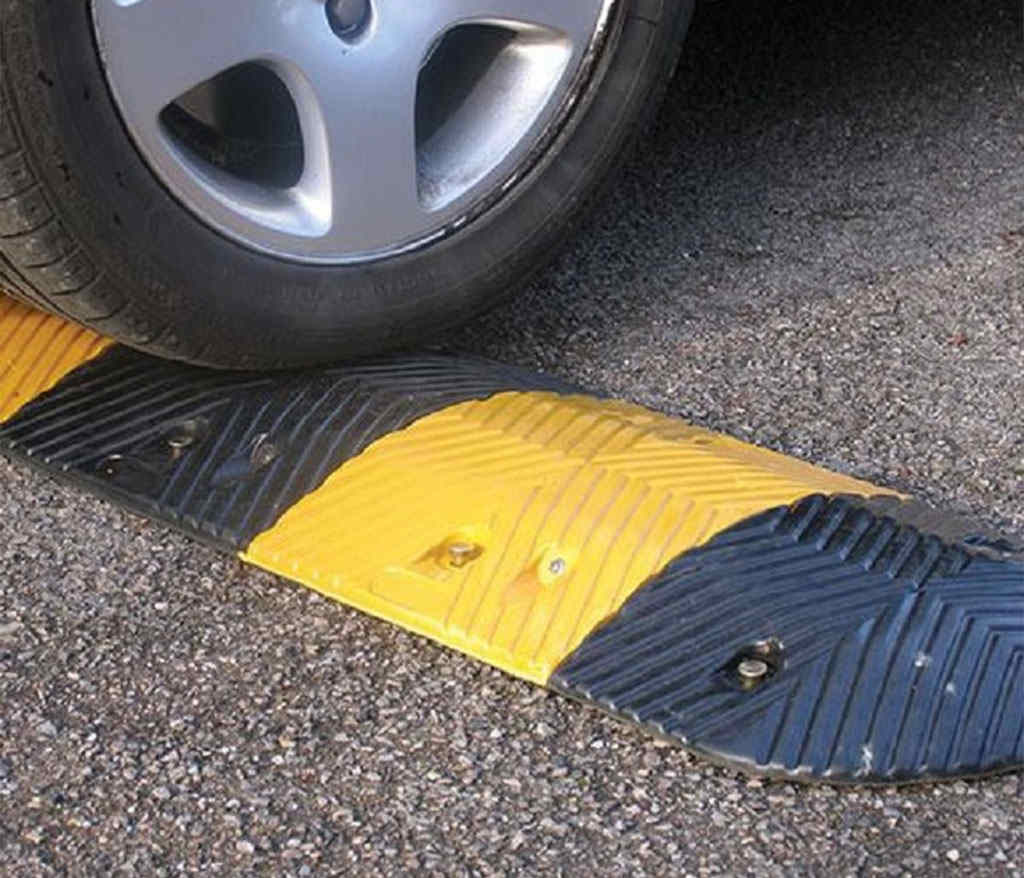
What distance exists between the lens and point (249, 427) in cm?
284

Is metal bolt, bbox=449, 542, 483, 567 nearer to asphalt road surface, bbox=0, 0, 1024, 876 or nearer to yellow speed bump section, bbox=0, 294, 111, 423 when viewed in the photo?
asphalt road surface, bbox=0, 0, 1024, 876

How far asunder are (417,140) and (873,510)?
80cm

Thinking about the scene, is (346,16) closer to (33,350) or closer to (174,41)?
(174,41)

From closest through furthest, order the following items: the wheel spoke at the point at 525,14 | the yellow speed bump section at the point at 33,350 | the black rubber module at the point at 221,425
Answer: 1. the black rubber module at the point at 221,425
2. the wheel spoke at the point at 525,14
3. the yellow speed bump section at the point at 33,350

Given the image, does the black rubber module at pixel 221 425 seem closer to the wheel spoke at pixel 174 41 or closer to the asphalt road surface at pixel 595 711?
the asphalt road surface at pixel 595 711

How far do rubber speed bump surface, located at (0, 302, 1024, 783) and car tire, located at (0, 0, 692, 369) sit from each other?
10 cm

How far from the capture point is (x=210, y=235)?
2.73m

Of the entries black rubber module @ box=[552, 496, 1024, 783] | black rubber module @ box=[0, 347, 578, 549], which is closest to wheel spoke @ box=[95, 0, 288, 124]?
black rubber module @ box=[0, 347, 578, 549]

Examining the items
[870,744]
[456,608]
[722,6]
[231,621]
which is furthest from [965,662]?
[722,6]

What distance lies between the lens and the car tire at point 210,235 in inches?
100

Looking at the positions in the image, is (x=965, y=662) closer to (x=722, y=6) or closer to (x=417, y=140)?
(x=417, y=140)

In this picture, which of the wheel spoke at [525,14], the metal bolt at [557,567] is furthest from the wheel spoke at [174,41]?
the metal bolt at [557,567]

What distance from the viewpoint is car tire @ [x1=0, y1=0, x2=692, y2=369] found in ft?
8.36

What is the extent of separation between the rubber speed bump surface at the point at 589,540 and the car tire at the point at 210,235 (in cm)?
10
